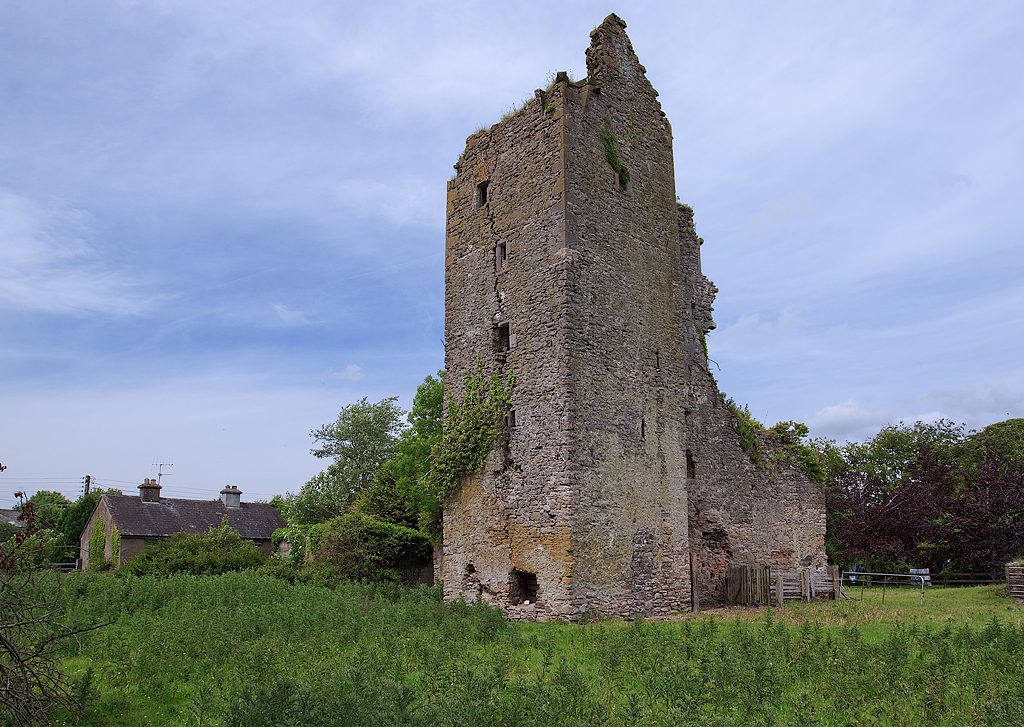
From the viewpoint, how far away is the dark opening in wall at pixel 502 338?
58.4ft

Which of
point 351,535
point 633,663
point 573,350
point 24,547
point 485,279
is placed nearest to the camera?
point 24,547

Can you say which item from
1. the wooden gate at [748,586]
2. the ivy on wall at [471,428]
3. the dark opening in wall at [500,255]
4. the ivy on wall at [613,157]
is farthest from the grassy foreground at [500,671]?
the ivy on wall at [613,157]

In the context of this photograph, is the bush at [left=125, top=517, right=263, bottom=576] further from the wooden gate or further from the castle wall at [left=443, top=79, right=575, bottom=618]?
the wooden gate

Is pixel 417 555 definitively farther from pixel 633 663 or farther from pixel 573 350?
pixel 633 663

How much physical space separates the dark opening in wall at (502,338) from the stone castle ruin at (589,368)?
0.05 meters

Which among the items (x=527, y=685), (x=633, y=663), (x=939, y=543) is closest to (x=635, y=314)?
(x=633, y=663)

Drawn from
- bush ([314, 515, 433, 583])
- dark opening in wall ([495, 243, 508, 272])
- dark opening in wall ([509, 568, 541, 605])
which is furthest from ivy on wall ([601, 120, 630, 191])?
bush ([314, 515, 433, 583])

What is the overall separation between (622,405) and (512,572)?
4.36m

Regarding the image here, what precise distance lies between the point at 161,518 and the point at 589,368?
3099 cm

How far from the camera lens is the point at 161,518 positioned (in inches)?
1535

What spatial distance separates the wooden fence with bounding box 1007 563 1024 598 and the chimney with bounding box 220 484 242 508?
127ft

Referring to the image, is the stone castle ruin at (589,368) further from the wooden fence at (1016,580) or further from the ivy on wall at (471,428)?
the wooden fence at (1016,580)

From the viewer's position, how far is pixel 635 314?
17.8 meters

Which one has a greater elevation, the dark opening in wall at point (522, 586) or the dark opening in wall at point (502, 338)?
the dark opening in wall at point (502, 338)
